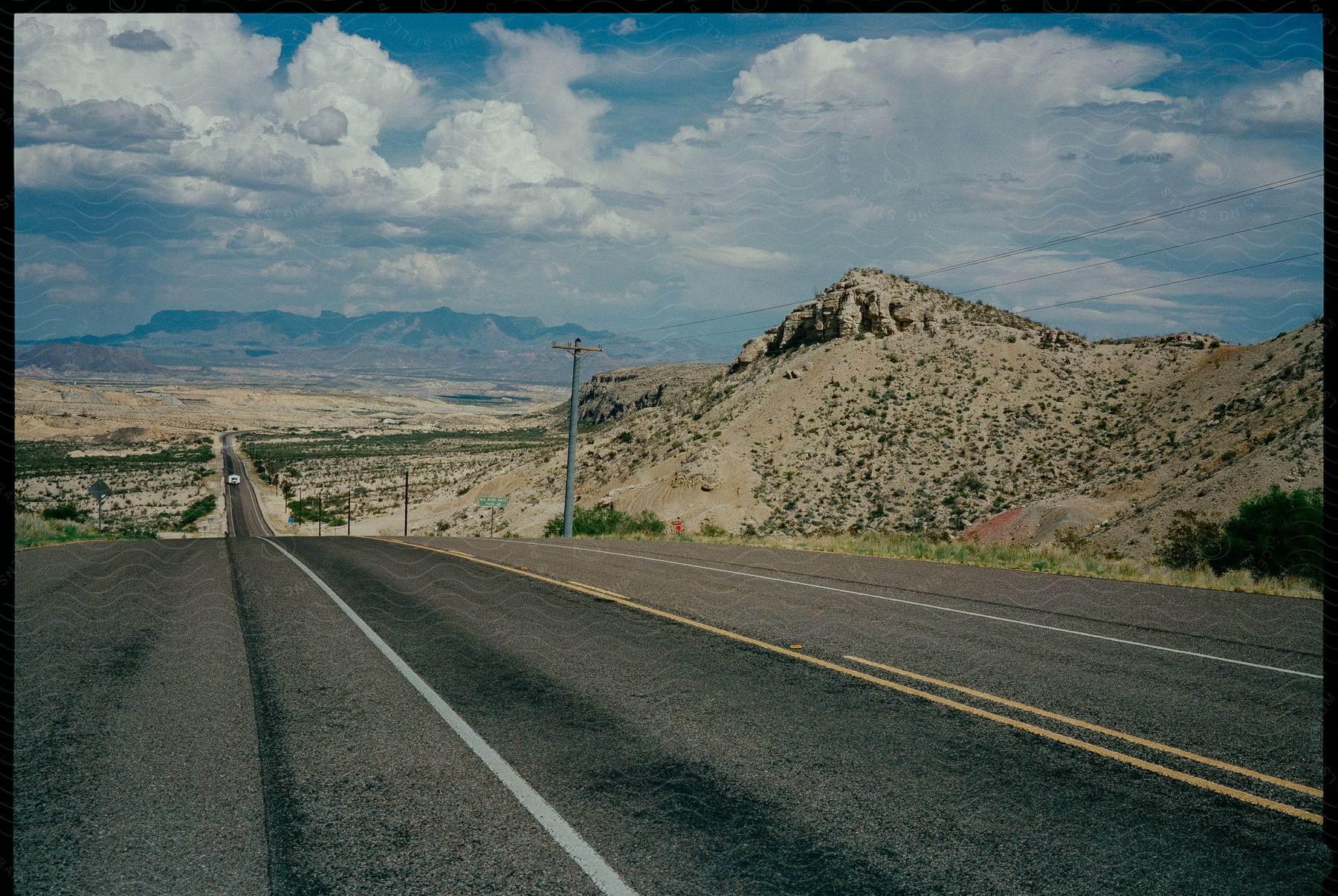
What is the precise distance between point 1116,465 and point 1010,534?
11692 millimetres

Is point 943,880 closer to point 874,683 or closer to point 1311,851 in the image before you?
point 1311,851

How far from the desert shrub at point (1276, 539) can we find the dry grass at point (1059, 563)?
59.9 inches

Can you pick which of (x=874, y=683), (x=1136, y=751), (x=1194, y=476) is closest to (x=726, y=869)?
(x=1136, y=751)

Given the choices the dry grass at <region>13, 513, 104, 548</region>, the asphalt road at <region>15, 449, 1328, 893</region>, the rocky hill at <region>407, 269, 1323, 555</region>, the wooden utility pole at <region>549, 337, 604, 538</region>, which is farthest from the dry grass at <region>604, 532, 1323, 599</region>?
the dry grass at <region>13, 513, 104, 548</region>

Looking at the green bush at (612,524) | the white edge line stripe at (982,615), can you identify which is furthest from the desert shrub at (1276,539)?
the green bush at (612,524)

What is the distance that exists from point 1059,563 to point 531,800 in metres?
17.2

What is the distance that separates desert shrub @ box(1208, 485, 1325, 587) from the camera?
19.6m

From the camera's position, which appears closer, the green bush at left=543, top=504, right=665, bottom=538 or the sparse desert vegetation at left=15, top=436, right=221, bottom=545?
the green bush at left=543, top=504, right=665, bottom=538

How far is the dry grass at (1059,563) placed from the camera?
52.4 feet

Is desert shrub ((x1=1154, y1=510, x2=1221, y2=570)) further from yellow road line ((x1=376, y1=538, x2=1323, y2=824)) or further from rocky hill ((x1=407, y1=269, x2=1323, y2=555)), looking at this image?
yellow road line ((x1=376, y1=538, x2=1323, y2=824))

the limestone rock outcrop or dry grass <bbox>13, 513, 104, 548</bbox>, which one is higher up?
the limestone rock outcrop

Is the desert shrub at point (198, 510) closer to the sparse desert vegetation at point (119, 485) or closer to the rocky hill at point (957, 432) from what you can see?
the sparse desert vegetation at point (119, 485)

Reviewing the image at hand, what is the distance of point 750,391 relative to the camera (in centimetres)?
6400

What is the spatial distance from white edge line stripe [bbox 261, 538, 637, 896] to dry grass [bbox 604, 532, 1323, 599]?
545 inches
